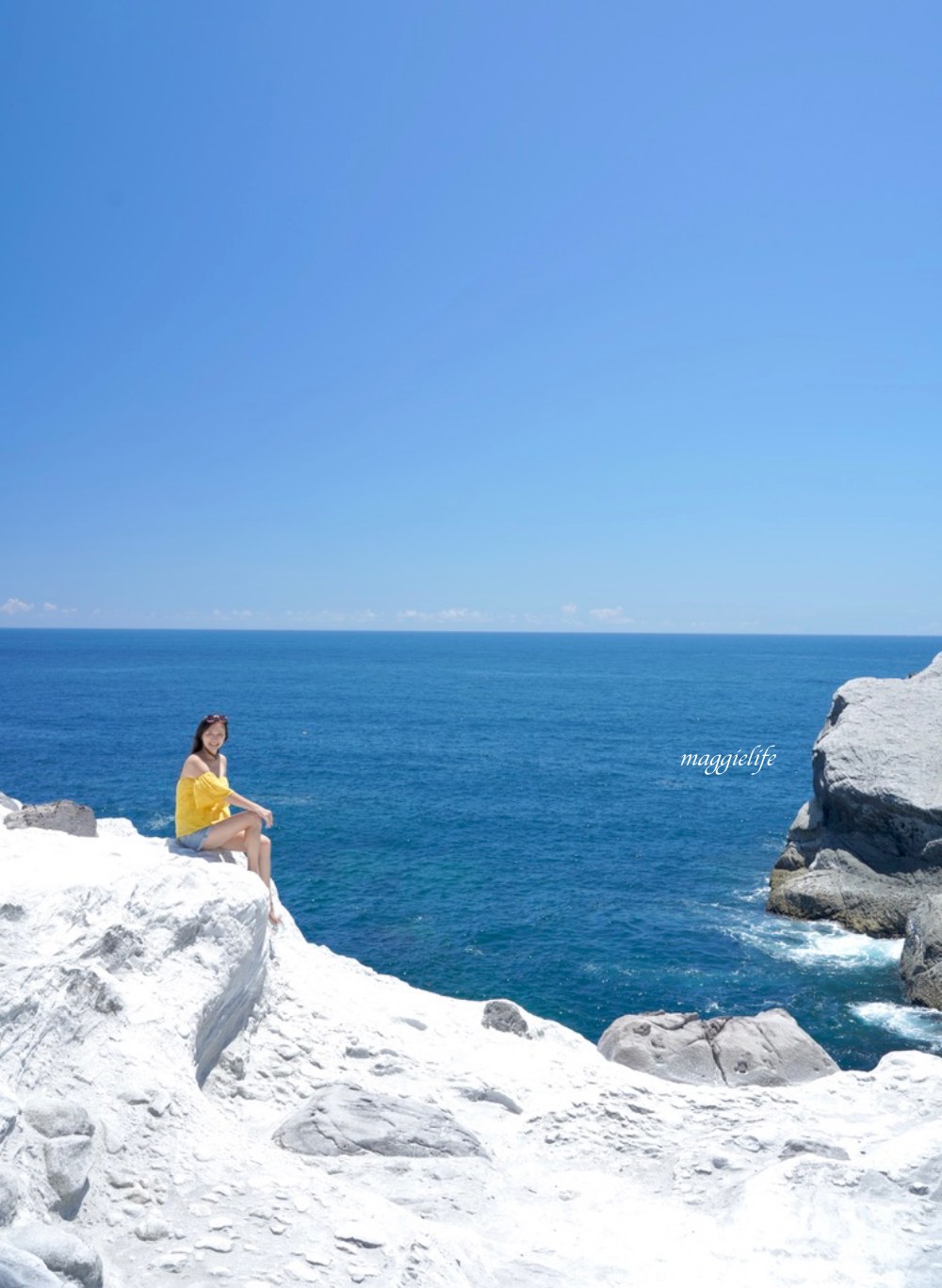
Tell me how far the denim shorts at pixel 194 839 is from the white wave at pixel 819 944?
77.7ft

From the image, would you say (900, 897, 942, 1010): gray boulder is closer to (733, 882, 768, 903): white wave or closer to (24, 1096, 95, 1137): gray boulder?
(733, 882, 768, 903): white wave

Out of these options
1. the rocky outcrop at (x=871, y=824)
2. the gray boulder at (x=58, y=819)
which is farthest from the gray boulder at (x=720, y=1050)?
the rocky outcrop at (x=871, y=824)

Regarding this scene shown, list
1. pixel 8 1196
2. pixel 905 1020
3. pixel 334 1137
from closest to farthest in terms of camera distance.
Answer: pixel 8 1196
pixel 334 1137
pixel 905 1020

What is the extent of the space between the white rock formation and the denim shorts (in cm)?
38

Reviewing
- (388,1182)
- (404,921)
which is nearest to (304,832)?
(404,921)

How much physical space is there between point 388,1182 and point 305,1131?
1.31 m

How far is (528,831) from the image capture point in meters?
47.4

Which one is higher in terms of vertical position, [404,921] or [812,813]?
[812,813]

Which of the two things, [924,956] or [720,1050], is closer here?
[720,1050]

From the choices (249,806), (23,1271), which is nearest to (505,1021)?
(249,806)

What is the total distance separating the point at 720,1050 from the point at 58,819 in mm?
14151

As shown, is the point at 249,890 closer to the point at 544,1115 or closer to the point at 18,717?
the point at 544,1115

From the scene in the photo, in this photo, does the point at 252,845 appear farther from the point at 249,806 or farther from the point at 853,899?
the point at 853,899

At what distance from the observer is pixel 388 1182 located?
11258mm
